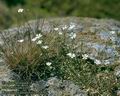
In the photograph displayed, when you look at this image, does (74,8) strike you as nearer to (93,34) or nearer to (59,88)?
(93,34)

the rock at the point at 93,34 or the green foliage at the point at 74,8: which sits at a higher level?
the rock at the point at 93,34

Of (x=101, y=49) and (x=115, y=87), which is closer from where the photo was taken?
(x=115, y=87)

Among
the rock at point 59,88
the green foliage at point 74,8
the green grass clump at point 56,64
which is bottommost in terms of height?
the green foliage at point 74,8

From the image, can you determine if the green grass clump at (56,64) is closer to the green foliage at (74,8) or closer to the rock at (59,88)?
the rock at (59,88)

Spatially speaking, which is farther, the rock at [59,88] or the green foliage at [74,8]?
the green foliage at [74,8]

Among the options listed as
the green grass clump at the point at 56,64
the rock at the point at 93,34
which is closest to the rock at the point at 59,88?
the green grass clump at the point at 56,64

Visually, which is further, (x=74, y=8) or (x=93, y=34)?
(x=74, y=8)

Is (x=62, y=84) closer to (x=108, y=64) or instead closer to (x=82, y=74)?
(x=82, y=74)

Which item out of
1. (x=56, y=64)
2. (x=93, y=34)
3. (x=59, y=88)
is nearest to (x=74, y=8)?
(x=93, y=34)

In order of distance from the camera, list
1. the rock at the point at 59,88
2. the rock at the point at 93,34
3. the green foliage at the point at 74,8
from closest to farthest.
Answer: the rock at the point at 59,88 < the rock at the point at 93,34 < the green foliage at the point at 74,8

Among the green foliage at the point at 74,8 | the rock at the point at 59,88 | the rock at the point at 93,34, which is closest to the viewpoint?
the rock at the point at 59,88

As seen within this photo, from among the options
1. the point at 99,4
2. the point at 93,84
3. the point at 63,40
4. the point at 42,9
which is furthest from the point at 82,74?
the point at 42,9
